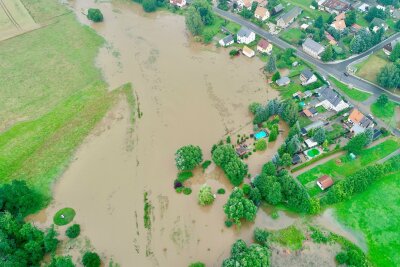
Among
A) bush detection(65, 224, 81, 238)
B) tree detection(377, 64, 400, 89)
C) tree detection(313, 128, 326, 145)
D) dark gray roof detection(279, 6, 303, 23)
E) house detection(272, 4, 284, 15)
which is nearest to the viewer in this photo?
bush detection(65, 224, 81, 238)

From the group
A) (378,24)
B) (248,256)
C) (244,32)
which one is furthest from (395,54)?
(248,256)

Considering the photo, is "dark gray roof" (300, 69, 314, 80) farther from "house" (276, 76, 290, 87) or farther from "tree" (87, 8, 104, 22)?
"tree" (87, 8, 104, 22)

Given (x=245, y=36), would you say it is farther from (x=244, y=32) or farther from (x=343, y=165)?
(x=343, y=165)

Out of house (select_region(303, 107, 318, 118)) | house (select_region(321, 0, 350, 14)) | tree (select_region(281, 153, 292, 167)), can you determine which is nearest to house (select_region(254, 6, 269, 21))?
house (select_region(321, 0, 350, 14))

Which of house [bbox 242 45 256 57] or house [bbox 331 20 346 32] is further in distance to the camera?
house [bbox 331 20 346 32]

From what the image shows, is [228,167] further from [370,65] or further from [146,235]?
[370,65]

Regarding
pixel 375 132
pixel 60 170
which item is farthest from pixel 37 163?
pixel 375 132
